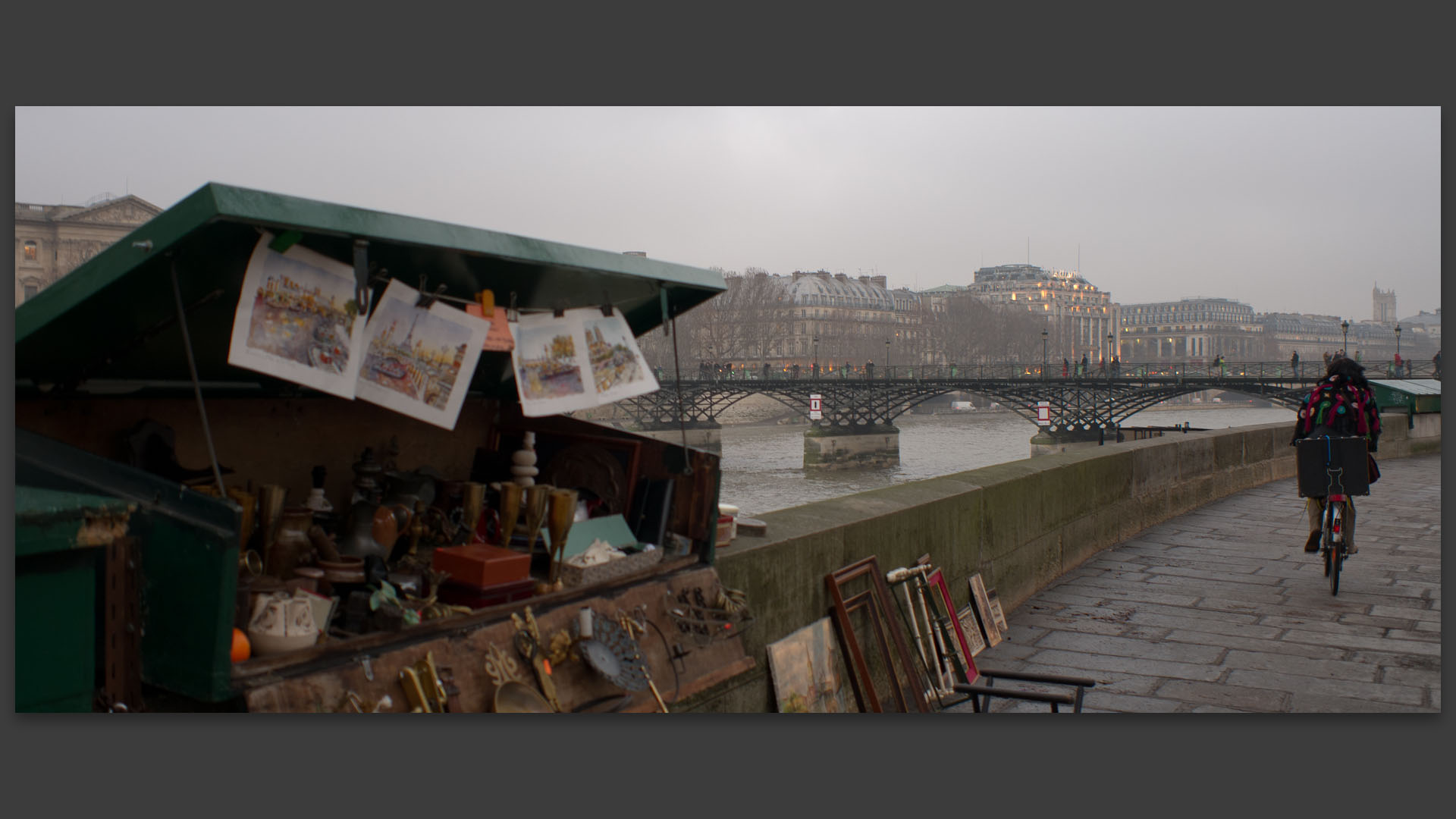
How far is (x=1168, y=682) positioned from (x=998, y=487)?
1.34 meters

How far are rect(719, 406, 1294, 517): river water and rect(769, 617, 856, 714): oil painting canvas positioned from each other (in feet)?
83.1

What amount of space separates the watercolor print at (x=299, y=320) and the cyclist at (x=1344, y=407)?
4.89m

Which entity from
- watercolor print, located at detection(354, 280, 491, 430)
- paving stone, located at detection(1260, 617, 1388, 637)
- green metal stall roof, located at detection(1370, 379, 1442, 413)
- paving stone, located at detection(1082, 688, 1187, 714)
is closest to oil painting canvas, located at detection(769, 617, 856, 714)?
paving stone, located at detection(1082, 688, 1187, 714)

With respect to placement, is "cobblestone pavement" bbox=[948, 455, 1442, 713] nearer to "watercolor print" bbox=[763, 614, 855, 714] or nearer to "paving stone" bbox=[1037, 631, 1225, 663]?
"paving stone" bbox=[1037, 631, 1225, 663]

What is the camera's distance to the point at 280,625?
7.95 ft

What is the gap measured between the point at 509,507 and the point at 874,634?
55.8 inches

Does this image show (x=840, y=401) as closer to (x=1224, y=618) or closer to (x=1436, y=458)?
(x=1436, y=458)

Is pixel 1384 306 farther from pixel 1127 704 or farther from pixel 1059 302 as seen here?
pixel 1059 302

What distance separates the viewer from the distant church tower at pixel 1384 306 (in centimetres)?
503

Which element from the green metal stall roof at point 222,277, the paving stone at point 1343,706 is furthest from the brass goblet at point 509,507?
the paving stone at point 1343,706

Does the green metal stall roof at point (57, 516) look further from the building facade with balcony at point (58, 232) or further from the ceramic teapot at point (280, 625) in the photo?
the building facade with balcony at point (58, 232)

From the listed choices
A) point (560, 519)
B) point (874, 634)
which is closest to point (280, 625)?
point (560, 519)

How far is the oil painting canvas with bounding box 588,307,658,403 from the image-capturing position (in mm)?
3467

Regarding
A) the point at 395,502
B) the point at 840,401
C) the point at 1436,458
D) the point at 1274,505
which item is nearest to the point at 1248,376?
the point at 1436,458
